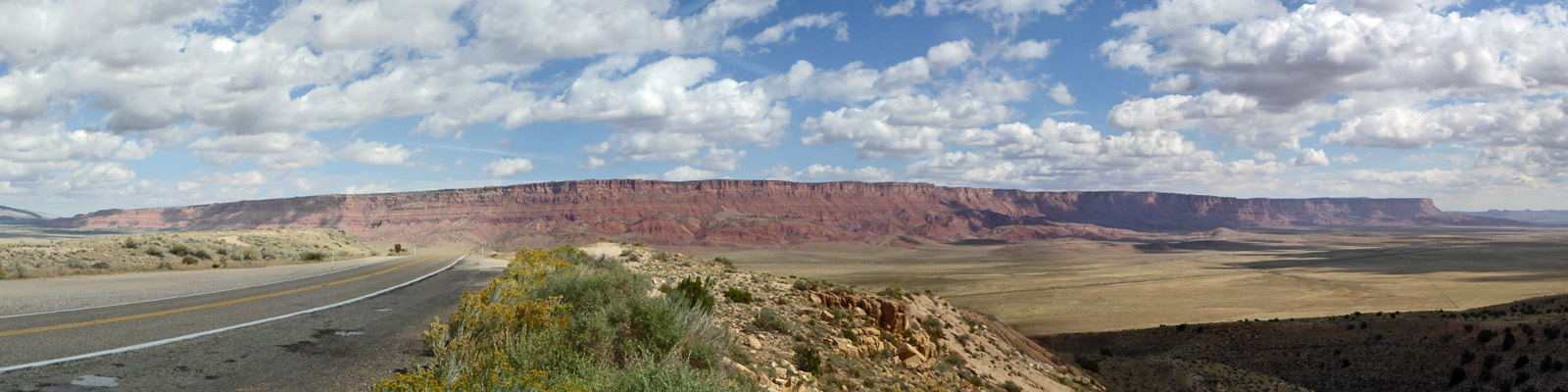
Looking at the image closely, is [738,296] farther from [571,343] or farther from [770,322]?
[571,343]

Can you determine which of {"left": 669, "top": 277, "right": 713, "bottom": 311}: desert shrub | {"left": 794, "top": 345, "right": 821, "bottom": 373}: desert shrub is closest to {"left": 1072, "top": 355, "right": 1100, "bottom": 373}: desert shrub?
{"left": 794, "top": 345, "right": 821, "bottom": 373}: desert shrub

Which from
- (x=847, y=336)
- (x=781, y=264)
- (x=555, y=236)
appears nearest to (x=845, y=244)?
(x=781, y=264)

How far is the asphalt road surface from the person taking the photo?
6609 mm

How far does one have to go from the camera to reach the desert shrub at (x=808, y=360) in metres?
12.9

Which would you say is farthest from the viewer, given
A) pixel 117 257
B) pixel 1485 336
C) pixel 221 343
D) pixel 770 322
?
pixel 1485 336

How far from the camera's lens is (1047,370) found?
28141 millimetres

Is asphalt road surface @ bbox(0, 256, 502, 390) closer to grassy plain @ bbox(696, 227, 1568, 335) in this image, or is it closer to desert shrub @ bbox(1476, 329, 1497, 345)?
desert shrub @ bbox(1476, 329, 1497, 345)

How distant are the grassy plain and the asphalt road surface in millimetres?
46550

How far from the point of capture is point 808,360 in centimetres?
1310

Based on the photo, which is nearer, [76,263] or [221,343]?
[221,343]

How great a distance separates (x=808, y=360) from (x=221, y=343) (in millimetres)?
8354

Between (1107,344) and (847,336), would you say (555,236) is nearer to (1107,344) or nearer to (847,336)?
(1107,344)

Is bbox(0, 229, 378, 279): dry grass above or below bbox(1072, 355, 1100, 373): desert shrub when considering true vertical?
above

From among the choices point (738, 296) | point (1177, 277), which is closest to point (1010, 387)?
point (738, 296)
